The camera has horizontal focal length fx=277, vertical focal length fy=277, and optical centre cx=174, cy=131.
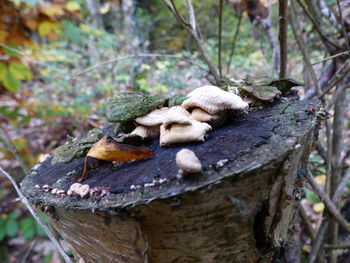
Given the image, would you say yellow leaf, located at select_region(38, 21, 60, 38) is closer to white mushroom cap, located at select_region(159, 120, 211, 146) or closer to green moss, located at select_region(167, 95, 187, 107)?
green moss, located at select_region(167, 95, 187, 107)

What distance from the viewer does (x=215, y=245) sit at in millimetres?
814

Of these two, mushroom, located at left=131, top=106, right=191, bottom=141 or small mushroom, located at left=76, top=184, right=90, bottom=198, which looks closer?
small mushroom, located at left=76, top=184, right=90, bottom=198

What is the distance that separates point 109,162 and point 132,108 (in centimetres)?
24

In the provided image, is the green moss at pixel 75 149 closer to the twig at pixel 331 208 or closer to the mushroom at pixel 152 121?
the mushroom at pixel 152 121

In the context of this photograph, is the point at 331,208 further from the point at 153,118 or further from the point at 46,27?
the point at 46,27

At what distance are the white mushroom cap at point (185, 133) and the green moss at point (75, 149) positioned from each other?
380mm

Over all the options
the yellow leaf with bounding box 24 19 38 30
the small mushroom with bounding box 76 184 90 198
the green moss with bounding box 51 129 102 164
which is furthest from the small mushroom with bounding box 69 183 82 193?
the yellow leaf with bounding box 24 19 38 30

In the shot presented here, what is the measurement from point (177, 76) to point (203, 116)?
8.65 ft

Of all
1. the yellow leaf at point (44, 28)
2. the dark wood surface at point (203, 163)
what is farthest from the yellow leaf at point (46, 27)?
the dark wood surface at point (203, 163)

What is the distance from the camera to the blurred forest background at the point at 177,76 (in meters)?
1.87

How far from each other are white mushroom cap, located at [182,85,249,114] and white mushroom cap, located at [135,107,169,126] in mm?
131

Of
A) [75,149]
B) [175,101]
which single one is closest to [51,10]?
[75,149]

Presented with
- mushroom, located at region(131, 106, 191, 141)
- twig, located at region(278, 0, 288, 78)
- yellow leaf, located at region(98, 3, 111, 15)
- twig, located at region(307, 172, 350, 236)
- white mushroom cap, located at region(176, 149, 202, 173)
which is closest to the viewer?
white mushroom cap, located at region(176, 149, 202, 173)

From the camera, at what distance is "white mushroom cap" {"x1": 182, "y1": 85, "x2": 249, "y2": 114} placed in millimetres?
971
